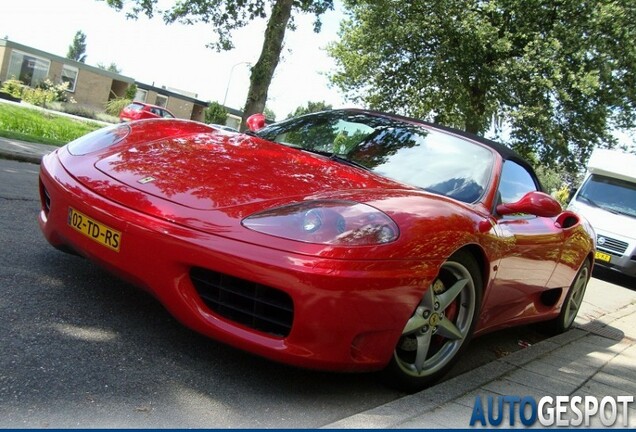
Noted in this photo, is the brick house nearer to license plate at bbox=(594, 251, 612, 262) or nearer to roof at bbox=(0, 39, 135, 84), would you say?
roof at bbox=(0, 39, 135, 84)

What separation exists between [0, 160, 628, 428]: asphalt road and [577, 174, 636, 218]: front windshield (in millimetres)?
9307

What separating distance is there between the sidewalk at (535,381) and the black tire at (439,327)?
9 centimetres

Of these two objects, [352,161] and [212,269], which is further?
[352,161]

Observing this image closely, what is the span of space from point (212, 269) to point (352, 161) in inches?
54.0

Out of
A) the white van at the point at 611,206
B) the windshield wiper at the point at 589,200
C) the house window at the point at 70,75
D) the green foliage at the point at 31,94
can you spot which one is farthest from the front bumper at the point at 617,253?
the house window at the point at 70,75

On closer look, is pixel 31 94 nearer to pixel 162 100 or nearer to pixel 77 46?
pixel 162 100

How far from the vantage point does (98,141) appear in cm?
334

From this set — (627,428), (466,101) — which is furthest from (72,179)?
(466,101)

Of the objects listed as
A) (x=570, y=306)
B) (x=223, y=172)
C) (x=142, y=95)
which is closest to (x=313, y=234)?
(x=223, y=172)

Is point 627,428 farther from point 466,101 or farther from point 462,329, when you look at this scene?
point 466,101

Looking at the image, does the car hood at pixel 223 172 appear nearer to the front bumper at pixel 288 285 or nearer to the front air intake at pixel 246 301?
the front bumper at pixel 288 285

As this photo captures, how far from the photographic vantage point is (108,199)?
266cm

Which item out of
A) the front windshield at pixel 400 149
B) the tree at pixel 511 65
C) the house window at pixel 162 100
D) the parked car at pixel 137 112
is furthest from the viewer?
the house window at pixel 162 100

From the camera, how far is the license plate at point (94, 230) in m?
2.55
